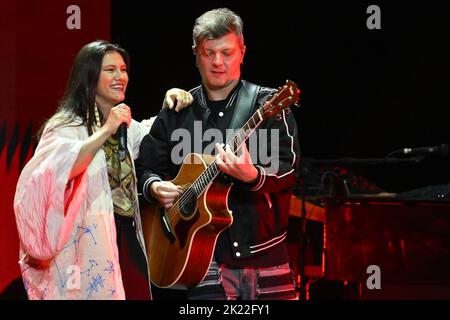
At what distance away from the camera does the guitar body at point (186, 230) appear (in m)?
2.97

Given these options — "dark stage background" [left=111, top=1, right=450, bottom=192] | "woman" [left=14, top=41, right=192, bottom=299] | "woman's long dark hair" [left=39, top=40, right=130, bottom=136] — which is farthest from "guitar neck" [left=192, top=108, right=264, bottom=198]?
"dark stage background" [left=111, top=1, right=450, bottom=192]

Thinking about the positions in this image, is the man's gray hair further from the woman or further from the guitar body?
the guitar body

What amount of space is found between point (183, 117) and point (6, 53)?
1472 millimetres

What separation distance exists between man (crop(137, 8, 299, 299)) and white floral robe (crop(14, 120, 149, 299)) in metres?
0.25

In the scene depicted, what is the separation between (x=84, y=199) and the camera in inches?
119

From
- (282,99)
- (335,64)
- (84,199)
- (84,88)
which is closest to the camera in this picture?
(282,99)

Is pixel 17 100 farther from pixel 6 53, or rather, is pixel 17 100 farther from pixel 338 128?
pixel 338 128

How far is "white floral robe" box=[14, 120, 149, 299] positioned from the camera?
9.66ft

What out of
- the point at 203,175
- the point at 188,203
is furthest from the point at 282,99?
the point at 188,203

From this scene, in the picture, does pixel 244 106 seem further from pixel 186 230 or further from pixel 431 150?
pixel 431 150

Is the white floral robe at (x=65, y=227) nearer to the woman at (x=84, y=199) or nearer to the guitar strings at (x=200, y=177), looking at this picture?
the woman at (x=84, y=199)

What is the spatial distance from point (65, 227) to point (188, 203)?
518 mm

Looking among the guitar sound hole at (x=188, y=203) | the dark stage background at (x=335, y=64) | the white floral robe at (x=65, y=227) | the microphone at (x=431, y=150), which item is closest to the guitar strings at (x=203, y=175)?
the guitar sound hole at (x=188, y=203)
